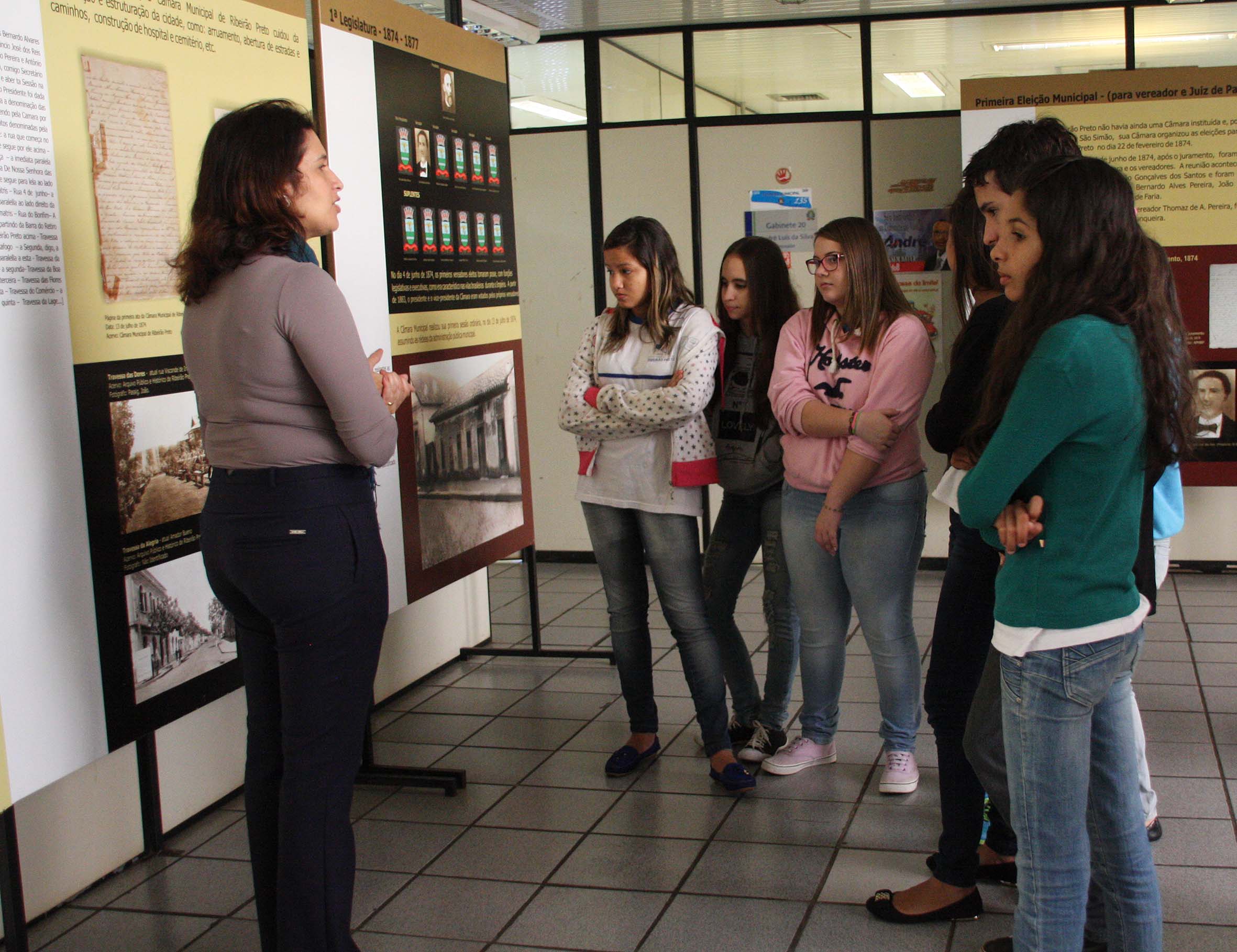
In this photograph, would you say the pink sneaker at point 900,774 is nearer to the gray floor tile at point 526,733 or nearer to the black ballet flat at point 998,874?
the black ballet flat at point 998,874

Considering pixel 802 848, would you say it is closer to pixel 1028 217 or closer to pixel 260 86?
pixel 1028 217

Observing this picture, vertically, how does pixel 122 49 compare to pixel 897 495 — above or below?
above

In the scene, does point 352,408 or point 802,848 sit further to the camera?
point 802,848

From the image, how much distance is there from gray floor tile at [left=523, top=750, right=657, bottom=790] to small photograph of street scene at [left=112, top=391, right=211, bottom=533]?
1291 mm

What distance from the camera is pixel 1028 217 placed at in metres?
1.73

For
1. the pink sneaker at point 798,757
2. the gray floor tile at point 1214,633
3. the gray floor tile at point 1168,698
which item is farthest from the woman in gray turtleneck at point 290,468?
the gray floor tile at point 1214,633

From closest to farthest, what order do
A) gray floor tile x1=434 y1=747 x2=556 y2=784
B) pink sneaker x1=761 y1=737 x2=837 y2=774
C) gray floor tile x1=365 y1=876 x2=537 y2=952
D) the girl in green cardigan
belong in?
the girl in green cardigan < gray floor tile x1=365 y1=876 x2=537 y2=952 < pink sneaker x1=761 y1=737 x2=837 y2=774 < gray floor tile x1=434 y1=747 x2=556 y2=784

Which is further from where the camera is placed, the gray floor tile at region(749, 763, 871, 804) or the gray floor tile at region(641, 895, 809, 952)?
the gray floor tile at region(749, 763, 871, 804)

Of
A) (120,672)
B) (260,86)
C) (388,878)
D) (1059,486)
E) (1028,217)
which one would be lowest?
(388,878)

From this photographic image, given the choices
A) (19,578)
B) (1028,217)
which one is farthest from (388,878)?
(1028,217)

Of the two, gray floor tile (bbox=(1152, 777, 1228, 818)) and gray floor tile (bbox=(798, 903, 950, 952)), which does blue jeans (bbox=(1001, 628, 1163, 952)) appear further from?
gray floor tile (bbox=(1152, 777, 1228, 818))

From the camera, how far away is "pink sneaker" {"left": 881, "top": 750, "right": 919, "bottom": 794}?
3.10 metres

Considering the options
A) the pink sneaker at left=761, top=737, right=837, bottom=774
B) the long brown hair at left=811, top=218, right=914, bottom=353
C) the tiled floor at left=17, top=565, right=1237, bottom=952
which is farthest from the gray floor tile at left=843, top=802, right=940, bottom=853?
the long brown hair at left=811, top=218, right=914, bottom=353

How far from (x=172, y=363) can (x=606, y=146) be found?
13.3ft
